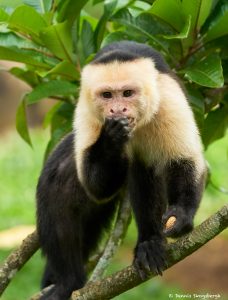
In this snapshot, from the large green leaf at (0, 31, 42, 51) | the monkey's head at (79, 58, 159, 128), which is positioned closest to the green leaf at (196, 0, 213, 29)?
the monkey's head at (79, 58, 159, 128)

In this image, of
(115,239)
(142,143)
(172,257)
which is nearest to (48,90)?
(142,143)

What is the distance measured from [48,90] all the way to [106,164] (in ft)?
1.77

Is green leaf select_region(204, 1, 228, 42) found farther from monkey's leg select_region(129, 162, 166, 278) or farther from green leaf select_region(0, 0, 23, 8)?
green leaf select_region(0, 0, 23, 8)

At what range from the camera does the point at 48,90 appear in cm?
351

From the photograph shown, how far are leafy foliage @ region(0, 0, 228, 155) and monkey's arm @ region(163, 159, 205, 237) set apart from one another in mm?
355

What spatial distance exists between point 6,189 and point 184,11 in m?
6.12

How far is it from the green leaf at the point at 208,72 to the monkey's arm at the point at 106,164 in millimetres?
410

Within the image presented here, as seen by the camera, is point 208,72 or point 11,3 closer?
point 208,72

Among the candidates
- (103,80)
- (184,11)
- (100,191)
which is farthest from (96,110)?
(184,11)

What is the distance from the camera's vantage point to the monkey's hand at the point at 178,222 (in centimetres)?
300

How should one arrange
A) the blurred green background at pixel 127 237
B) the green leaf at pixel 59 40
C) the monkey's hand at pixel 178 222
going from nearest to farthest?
the monkey's hand at pixel 178 222
the green leaf at pixel 59 40
the blurred green background at pixel 127 237

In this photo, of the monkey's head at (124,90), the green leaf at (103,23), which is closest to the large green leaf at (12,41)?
the green leaf at (103,23)

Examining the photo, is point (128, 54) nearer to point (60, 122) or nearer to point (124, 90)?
point (124, 90)

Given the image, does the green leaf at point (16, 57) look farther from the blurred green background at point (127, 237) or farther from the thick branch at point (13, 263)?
the blurred green background at point (127, 237)
